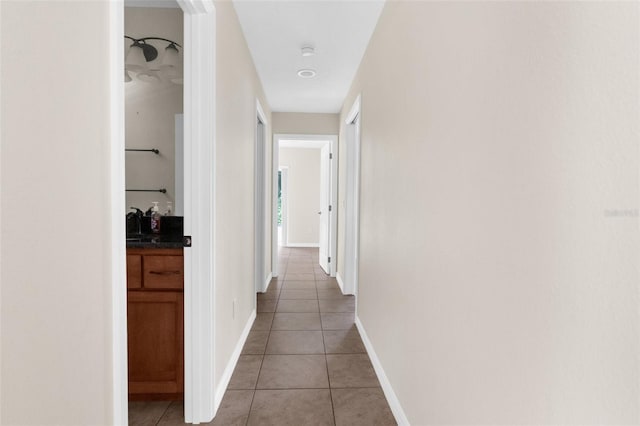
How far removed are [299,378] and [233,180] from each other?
1433 mm

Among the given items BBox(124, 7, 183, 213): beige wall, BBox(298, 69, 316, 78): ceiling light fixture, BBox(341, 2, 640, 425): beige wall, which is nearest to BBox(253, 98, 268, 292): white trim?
BBox(298, 69, 316, 78): ceiling light fixture

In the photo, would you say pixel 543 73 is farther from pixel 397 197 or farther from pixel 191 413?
pixel 191 413

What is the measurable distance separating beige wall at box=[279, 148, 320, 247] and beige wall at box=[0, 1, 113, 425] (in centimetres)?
769

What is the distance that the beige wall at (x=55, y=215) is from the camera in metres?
0.62

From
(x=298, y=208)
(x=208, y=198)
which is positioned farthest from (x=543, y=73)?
(x=298, y=208)

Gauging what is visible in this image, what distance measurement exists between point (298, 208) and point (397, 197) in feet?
22.1

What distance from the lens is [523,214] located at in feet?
2.68

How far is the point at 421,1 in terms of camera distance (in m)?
1.54

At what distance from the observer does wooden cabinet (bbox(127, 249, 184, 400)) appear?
191 cm

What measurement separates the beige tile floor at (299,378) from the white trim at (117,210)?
3.61ft

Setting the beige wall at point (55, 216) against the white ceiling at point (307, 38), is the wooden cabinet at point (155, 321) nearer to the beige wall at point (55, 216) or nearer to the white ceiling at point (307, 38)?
the beige wall at point (55, 216)

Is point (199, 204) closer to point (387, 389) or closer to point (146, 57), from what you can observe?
point (146, 57)

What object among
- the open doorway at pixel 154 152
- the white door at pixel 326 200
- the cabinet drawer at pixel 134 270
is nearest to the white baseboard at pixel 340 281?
the white door at pixel 326 200

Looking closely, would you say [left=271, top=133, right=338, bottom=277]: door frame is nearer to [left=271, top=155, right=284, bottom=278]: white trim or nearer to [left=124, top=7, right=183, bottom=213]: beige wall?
[left=271, top=155, right=284, bottom=278]: white trim
